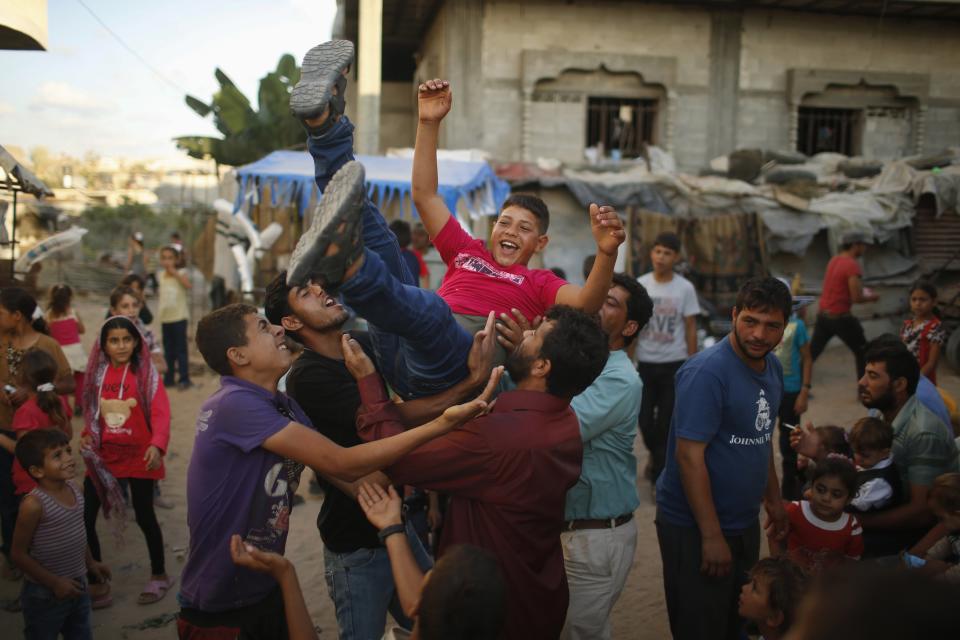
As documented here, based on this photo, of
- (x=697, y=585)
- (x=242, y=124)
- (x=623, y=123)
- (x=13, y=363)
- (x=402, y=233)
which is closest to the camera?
(x=697, y=585)

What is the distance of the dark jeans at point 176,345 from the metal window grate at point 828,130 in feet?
40.9

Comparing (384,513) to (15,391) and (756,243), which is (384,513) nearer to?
(15,391)

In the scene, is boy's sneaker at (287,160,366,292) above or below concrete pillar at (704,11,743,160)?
below

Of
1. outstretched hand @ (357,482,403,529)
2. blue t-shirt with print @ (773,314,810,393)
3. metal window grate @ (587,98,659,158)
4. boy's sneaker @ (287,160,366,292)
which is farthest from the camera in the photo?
metal window grate @ (587,98,659,158)

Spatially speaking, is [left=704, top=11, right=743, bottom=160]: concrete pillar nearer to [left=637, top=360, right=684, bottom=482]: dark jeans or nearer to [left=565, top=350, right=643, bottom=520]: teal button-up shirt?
[left=637, top=360, right=684, bottom=482]: dark jeans

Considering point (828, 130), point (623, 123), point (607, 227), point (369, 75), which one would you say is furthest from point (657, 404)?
point (828, 130)

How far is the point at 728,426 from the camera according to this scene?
9.96 ft

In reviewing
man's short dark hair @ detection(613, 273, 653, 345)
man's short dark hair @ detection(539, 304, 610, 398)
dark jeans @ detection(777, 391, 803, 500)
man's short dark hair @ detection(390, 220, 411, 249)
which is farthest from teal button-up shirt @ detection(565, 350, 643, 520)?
man's short dark hair @ detection(390, 220, 411, 249)

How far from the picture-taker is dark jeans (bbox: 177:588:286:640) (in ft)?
7.84

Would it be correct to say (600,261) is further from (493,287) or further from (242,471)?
(242,471)

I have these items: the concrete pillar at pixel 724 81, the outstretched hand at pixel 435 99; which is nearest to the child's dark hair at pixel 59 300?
the outstretched hand at pixel 435 99

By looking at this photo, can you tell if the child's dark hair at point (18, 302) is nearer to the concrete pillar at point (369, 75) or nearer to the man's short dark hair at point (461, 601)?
the man's short dark hair at point (461, 601)

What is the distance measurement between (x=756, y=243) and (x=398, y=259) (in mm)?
10195

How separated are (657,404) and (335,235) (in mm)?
4990
